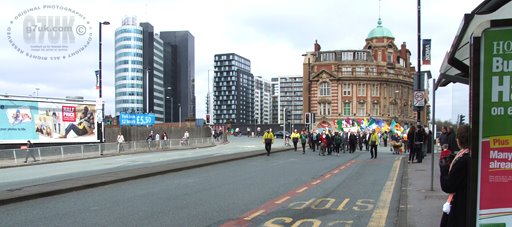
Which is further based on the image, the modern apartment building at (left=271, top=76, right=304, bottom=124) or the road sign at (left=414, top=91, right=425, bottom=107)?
the modern apartment building at (left=271, top=76, right=304, bottom=124)

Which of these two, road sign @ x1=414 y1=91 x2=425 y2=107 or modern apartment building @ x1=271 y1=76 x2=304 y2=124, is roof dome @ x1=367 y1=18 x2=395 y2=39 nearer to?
modern apartment building @ x1=271 y1=76 x2=304 y2=124

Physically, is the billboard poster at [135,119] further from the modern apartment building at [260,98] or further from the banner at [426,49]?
the modern apartment building at [260,98]

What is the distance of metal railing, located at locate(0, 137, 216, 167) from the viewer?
84.8 ft

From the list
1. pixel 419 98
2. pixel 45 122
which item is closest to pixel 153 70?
pixel 45 122

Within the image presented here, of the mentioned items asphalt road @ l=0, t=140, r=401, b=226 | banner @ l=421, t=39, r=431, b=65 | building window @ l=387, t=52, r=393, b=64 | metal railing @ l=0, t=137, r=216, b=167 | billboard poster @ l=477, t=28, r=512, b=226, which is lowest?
metal railing @ l=0, t=137, r=216, b=167

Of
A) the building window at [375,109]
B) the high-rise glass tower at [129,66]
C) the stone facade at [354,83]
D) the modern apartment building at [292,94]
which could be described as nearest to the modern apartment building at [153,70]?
the high-rise glass tower at [129,66]

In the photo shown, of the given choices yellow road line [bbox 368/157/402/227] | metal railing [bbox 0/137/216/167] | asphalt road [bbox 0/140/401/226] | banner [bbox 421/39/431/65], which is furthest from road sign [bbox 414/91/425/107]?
metal railing [bbox 0/137/216/167]

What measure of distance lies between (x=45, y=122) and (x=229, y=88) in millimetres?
126514

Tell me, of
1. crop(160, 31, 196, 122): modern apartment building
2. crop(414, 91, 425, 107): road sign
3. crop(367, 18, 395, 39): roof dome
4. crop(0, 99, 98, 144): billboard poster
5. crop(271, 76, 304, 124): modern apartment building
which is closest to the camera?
crop(414, 91, 425, 107): road sign

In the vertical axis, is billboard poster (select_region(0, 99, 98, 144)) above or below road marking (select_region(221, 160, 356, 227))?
above

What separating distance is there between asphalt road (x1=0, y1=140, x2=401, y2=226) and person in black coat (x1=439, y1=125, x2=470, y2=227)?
10.4ft

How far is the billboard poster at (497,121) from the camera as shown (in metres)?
4.13

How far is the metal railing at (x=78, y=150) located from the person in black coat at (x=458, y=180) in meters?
24.8

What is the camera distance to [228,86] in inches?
6353
